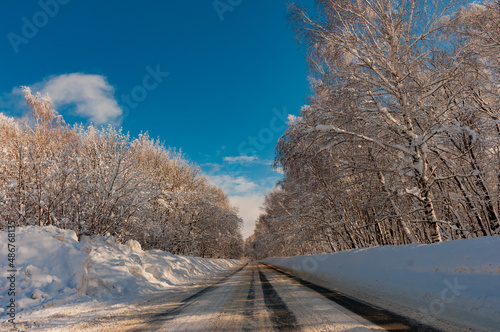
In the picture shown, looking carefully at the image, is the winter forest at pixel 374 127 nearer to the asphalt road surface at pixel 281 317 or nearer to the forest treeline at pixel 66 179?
the forest treeline at pixel 66 179

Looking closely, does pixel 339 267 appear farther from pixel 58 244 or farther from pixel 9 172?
pixel 9 172

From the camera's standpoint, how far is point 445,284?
425 cm

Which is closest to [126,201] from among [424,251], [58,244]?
[58,244]

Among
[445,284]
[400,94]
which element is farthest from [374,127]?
[445,284]

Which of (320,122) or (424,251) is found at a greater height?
(320,122)

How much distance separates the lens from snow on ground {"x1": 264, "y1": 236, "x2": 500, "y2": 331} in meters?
3.38

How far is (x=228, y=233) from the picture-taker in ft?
102

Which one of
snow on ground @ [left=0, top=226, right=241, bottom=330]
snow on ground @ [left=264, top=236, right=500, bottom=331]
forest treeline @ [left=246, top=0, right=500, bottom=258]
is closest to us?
snow on ground @ [left=264, top=236, right=500, bottom=331]

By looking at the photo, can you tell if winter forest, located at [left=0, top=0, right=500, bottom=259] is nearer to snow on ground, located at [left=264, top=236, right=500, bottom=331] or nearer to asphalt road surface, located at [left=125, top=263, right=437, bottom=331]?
snow on ground, located at [left=264, top=236, right=500, bottom=331]

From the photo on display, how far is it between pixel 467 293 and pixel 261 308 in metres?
3.52

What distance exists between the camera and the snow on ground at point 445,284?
133 inches

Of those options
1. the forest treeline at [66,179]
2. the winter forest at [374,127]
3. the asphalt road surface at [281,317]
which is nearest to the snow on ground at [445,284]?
the asphalt road surface at [281,317]

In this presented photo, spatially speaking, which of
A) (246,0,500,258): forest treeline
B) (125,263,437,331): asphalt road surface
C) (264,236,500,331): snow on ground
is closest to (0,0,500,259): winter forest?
(246,0,500,258): forest treeline

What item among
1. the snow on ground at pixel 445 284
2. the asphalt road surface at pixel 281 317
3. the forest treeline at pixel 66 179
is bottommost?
the asphalt road surface at pixel 281 317
